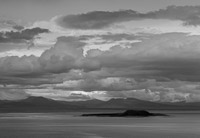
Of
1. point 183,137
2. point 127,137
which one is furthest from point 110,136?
point 183,137

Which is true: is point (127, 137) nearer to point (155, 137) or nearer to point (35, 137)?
point (155, 137)

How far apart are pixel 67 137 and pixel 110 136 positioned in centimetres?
974

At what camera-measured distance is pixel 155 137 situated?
85812mm

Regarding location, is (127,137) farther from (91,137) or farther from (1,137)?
(1,137)

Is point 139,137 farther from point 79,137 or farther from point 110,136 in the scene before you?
point 79,137

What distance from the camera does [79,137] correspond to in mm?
84188

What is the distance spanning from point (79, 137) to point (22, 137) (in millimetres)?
12119

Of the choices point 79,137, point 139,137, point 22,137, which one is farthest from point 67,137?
point 139,137

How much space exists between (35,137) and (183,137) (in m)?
31.9

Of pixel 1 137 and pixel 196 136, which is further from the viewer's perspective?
pixel 196 136

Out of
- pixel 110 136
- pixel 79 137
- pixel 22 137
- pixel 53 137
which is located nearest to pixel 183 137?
pixel 110 136

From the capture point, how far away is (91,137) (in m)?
84.1

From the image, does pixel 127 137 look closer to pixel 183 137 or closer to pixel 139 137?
pixel 139 137

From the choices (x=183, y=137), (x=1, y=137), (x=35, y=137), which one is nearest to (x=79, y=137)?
(x=35, y=137)
